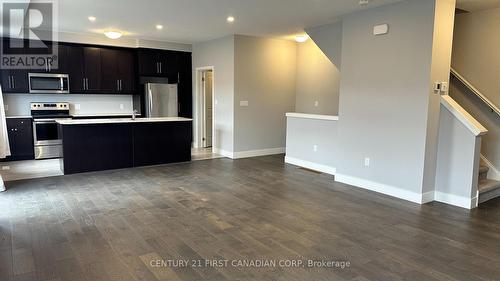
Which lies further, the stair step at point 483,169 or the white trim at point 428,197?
the stair step at point 483,169

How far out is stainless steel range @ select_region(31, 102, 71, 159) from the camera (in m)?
7.02

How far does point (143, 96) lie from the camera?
812 cm

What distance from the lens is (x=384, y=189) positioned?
15.6ft

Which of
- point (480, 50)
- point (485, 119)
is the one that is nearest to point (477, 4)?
point (480, 50)

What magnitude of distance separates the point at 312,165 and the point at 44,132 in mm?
5434

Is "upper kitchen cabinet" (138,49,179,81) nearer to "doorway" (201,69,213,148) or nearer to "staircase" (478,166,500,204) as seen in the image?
"doorway" (201,69,213,148)

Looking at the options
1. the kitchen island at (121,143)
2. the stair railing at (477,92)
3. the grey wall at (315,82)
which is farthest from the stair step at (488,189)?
the kitchen island at (121,143)

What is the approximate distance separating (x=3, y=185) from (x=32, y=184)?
39 cm

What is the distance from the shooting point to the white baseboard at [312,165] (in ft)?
19.5

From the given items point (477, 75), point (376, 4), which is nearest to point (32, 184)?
point (376, 4)

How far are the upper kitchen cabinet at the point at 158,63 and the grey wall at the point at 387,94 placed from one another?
4.57 metres

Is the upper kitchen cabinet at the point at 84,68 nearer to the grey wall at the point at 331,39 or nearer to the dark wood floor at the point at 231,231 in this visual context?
the dark wood floor at the point at 231,231

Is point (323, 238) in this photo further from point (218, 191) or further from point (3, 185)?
point (3, 185)

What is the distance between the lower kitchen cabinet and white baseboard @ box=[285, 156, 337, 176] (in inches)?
205
